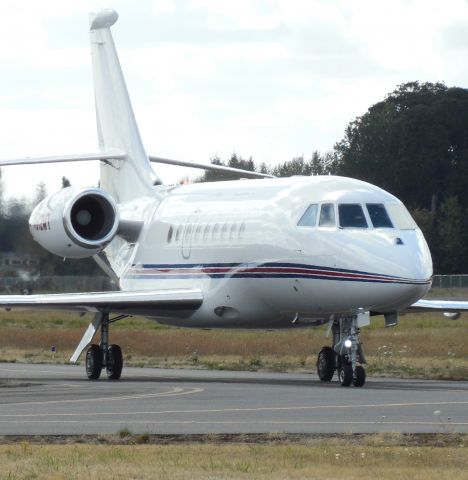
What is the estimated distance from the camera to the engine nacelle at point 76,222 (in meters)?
29.9

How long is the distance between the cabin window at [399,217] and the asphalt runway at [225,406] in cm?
266

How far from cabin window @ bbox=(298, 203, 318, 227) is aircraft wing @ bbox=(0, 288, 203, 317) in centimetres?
321

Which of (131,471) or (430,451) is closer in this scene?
(131,471)

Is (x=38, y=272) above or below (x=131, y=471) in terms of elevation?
above

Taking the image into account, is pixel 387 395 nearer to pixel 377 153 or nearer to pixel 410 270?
pixel 410 270

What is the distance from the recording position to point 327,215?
2642cm

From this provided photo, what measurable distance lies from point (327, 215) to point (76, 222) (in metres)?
6.07

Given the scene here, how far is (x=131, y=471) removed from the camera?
13.5m

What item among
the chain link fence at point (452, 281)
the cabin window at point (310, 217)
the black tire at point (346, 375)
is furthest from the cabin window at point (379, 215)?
the chain link fence at point (452, 281)

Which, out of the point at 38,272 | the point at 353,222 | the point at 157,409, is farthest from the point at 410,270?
the point at 38,272

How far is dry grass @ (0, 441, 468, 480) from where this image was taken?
43.8ft

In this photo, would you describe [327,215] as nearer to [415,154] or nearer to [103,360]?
[103,360]

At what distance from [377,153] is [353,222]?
56.2 metres

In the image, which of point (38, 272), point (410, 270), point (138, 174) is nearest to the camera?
point (410, 270)
